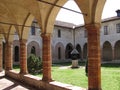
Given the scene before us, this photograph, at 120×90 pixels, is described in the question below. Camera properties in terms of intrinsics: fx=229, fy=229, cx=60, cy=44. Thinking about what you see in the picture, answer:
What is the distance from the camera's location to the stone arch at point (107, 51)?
36719 mm

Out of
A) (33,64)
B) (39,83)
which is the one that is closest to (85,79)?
(39,83)

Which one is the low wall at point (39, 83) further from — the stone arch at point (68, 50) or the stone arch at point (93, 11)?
the stone arch at point (68, 50)

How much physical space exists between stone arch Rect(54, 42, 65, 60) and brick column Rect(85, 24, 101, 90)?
29.6 m

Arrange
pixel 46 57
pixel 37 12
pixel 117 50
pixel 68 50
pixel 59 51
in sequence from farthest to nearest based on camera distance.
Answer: pixel 68 50 → pixel 59 51 → pixel 117 50 → pixel 37 12 → pixel 46 57

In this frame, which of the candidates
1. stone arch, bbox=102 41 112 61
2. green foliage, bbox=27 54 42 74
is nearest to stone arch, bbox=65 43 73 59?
stone arch, bbox=102 41 112 61

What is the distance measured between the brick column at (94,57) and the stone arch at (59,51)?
2959 centimetres

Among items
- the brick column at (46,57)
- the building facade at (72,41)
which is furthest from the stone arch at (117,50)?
the brick column at (46,57)

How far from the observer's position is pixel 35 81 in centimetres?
1165

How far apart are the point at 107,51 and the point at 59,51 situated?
788 centimetres

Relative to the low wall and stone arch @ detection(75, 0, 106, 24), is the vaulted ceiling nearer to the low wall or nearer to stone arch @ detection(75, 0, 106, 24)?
stone arch @ detection(75, 0, 106, 24)

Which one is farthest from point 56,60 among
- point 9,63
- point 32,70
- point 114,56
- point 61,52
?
point 9,63

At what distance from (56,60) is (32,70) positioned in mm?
17180

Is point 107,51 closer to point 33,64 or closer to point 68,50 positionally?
point 68,50

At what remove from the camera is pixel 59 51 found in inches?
1502
